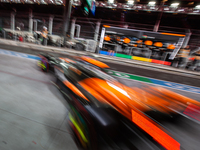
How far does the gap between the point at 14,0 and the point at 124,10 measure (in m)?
12.6

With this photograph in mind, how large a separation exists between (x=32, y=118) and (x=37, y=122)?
11cm

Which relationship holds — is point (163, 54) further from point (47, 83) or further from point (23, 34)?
point (23, 34)

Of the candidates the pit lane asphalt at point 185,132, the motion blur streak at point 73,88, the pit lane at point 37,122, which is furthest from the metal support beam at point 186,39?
the motion blur streak at point 73,88

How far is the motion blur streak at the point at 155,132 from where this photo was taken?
75cm

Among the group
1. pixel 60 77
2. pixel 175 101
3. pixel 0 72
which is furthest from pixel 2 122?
pixel 175 101

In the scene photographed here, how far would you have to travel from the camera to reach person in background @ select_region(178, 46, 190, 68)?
693 centimetres

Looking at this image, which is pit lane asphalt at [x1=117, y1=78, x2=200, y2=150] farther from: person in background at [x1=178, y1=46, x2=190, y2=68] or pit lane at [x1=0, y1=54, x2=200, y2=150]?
person in background at [x1=178, y1=46, x2=190, y2=68]

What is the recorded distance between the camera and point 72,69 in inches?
64.7

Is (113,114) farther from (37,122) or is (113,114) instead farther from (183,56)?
(183,56)

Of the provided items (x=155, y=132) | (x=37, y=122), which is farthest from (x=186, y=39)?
(x=37, y=122)

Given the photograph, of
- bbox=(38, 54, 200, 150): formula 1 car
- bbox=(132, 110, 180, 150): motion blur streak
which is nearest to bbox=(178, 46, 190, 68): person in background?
bbox=(38, 54, 200, 150): formula 1 car

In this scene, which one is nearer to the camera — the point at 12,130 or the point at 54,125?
the point at 12,130

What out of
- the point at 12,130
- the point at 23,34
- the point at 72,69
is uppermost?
the point at 23,34

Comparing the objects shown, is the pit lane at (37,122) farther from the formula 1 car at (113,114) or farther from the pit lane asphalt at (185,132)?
the formula 1 car at (113,114)
